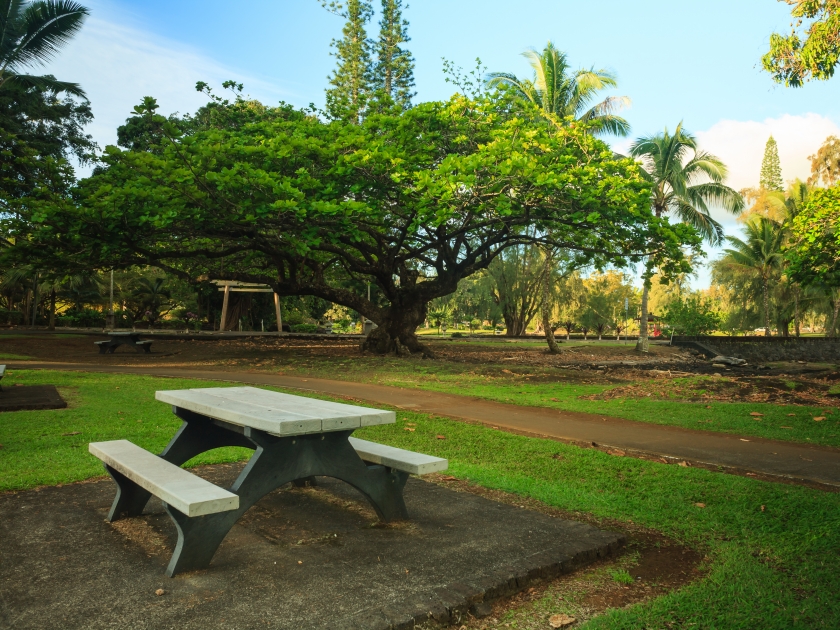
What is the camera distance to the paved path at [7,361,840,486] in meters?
6.02

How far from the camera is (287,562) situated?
3.38 metres

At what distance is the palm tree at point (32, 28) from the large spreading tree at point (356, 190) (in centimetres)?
720

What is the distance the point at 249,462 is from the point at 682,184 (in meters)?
27.8

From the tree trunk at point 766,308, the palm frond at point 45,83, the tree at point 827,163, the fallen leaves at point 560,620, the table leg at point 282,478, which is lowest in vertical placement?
the fallen leaves at point 560,620

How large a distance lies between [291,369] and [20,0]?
15.1 metres

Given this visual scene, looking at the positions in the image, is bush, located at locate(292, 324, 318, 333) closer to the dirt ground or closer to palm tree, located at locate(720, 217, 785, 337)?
the dirt ground

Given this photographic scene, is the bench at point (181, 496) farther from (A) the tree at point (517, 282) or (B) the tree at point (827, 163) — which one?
(B) the tree at point (827, 163)

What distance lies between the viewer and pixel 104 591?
300cm

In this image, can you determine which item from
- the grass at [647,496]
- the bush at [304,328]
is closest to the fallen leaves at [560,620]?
the grass at [647,496]

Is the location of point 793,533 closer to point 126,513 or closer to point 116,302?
point 126,513

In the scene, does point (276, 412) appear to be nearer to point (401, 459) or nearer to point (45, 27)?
point (401, 459)

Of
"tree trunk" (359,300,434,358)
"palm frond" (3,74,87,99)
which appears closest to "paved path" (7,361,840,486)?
"tree trunk" (359,300,434,358)

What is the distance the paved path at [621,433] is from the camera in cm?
602

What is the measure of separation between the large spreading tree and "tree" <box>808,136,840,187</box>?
2798 centimetres
